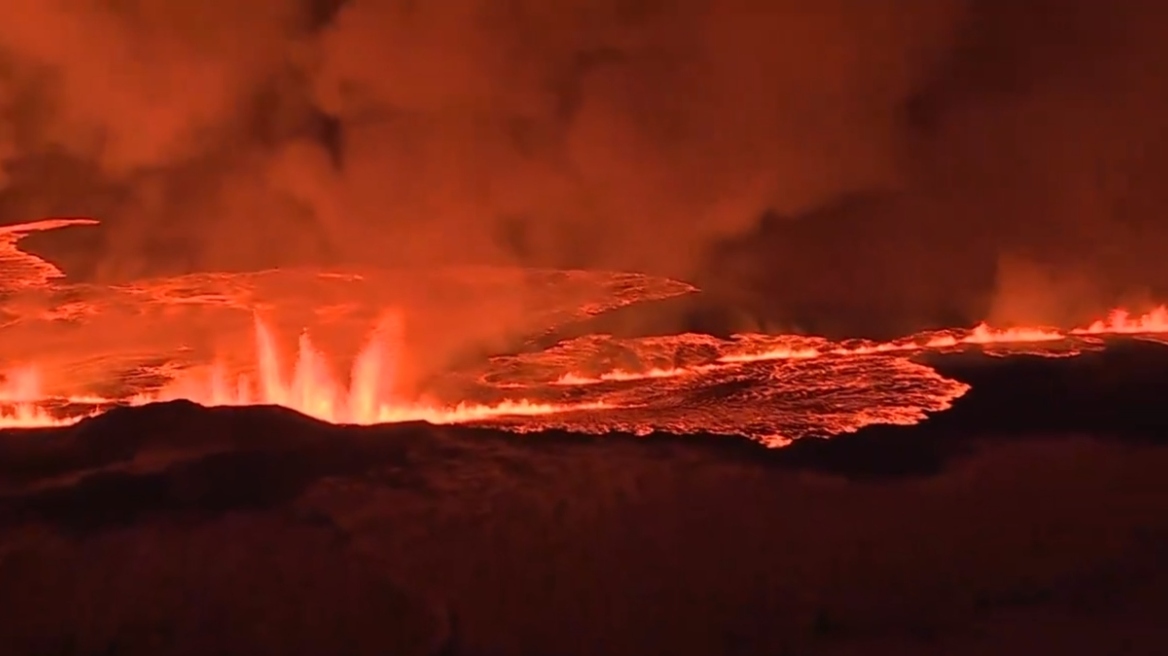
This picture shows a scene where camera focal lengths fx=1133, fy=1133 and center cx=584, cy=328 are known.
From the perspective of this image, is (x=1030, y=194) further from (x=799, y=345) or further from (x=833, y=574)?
(x=833, y=574)

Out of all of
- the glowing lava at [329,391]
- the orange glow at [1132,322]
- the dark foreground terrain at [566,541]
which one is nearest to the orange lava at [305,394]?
the glowing lava at [329,391]

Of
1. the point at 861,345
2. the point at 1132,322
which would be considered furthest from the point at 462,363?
the point at 1132,322

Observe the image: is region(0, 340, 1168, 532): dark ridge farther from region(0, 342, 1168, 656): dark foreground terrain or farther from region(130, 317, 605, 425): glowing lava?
region(130, 317, 605, 425): glowing lava

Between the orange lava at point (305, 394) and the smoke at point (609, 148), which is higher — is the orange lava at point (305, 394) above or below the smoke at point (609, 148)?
below

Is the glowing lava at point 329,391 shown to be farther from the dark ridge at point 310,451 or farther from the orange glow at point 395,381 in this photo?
the dark ridge at point 310,451

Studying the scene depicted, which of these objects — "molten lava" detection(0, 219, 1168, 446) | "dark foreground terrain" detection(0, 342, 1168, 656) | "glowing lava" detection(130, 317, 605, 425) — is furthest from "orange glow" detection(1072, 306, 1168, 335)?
"glowing lava" detection(130, 317, 605, 425)

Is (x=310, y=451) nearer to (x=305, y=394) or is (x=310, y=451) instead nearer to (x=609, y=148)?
(x=305, y=394)
